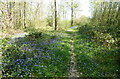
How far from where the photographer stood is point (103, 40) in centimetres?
1418

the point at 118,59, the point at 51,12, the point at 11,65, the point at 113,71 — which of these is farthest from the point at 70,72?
the point at 51,12

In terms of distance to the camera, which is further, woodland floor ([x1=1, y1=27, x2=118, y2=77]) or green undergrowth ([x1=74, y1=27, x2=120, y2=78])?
green undergrowth ([x1=74, y1=27, x2=120, y2=78])

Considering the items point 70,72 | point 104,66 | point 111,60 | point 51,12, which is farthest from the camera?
point 51,12

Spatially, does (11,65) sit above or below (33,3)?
below

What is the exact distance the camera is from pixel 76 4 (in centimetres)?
4347

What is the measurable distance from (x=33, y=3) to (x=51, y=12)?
754 cm

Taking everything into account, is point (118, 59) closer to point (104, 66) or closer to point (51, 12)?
point (104, 66)

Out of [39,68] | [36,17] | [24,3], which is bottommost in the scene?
[39,68]

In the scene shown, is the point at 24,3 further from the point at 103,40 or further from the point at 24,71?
the point at 24,71

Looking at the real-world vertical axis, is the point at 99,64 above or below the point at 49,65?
below

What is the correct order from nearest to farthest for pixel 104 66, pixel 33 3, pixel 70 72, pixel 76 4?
pixel 70 72
pixel 104 66
pixel 33 3
pixel 76 4

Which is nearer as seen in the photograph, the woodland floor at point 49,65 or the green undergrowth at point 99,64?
the woodland floor at point 49,65

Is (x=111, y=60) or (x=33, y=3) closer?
(x=111, y=60)

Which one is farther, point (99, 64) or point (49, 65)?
point (99, 64)
